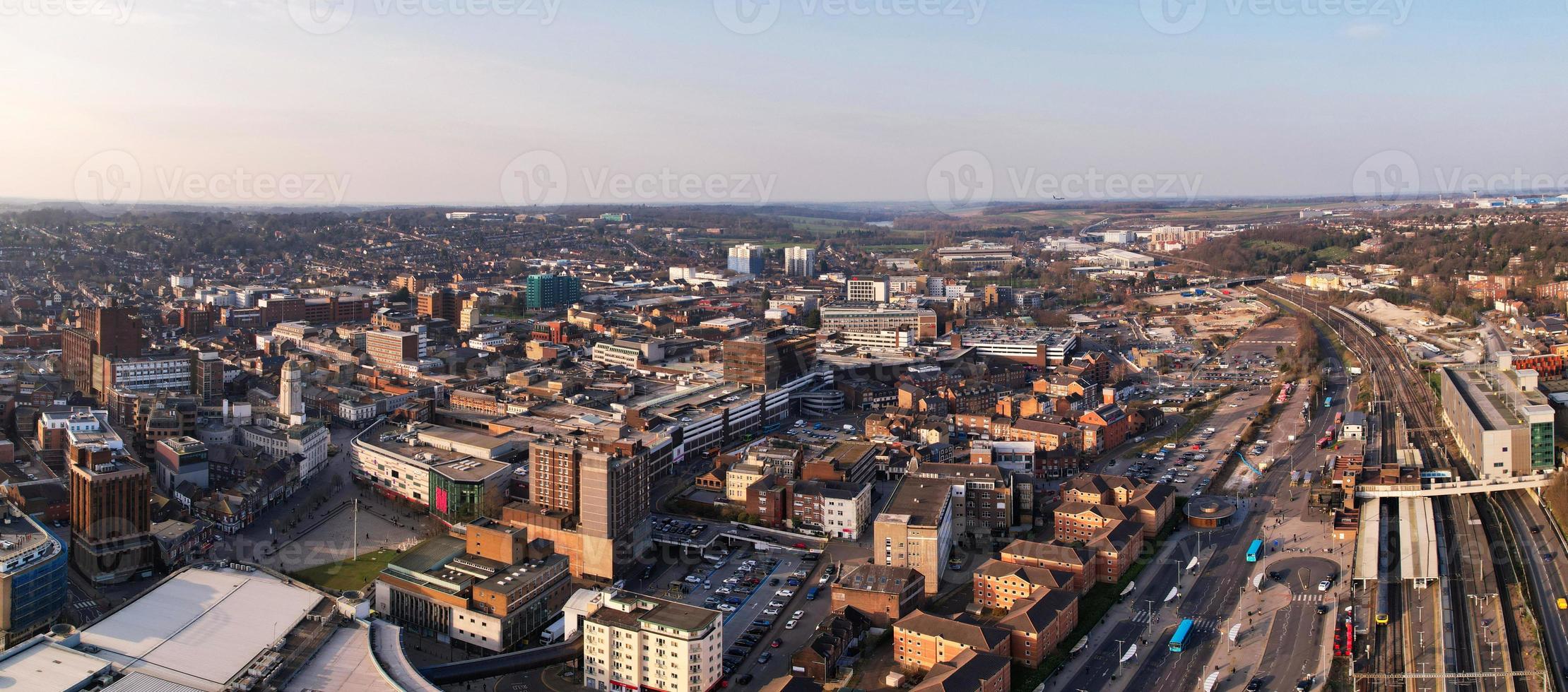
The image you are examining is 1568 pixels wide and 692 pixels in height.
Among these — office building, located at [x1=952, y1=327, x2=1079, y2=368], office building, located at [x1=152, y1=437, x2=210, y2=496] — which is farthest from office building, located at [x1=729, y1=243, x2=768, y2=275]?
office building, located at [x1=152, y1=437, x2=210, y2=496]

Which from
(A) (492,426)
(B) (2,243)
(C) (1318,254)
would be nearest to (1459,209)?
(C) (1318,254)

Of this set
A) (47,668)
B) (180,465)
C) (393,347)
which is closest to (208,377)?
(393,347)

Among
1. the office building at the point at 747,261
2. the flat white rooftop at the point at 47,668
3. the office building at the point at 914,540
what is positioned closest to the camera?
the flat white rooftop at the point at 47,668

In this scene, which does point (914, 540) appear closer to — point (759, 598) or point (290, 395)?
point (759, 598)

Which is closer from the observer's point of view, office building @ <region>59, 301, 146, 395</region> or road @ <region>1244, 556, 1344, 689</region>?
road @ <region>1244, 556, 1344, 689</region>

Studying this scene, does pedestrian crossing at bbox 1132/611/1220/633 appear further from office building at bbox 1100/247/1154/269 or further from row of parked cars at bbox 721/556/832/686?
office building at bbox 1100/247/1154/269

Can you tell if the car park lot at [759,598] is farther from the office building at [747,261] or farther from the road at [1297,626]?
the office building at [747,261]

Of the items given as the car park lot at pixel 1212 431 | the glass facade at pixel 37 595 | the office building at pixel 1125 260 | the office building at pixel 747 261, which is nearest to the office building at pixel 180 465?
the glass facade at pixel 37 595
